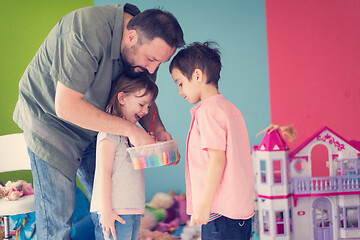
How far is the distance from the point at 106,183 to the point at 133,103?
0.27m

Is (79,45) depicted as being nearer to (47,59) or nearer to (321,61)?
(47,59)

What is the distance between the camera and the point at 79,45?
1107mm

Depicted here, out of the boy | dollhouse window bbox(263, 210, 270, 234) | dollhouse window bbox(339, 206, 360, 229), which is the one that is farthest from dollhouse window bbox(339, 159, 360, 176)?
the boy

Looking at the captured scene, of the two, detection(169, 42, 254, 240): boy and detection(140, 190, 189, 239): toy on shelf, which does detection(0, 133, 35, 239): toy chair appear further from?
detection(169, 42, 254, 240): boy

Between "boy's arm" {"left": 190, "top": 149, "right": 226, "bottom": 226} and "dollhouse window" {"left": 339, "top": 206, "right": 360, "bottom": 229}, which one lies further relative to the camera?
"dollhouse window" {"left": 339, "top": 206, "right": 360, "bottom": 229}

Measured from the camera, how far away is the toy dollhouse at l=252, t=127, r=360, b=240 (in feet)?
6.71

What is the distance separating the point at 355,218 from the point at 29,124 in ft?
5.84

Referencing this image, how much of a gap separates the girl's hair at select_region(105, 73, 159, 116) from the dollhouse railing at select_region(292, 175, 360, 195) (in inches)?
46.8

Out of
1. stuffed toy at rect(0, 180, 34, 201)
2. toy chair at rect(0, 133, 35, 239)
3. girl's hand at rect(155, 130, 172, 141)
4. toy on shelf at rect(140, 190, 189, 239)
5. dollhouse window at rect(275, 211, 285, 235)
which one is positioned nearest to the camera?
girl's hand at rect(155, 130, 172, 141)

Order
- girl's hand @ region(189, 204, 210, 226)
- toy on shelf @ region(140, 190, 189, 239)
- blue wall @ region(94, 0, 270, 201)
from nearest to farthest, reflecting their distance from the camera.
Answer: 1. girl's hand @ region(189, 204, 210, 226)
2. toy on shelf @ region(140, 190, 189, 239)
3. blue wall @ region(94, 0, 270, 201)

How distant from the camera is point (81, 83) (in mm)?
1105

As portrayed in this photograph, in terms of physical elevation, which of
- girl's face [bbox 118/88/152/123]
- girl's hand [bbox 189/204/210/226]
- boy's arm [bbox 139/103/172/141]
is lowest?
girl's hand [bbox 189/204/210/226]

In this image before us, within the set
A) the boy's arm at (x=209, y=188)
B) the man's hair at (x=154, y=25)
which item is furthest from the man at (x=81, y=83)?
the boy's arm at (x=209, y=188)

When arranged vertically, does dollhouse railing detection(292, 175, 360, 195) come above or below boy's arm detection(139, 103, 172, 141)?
below
